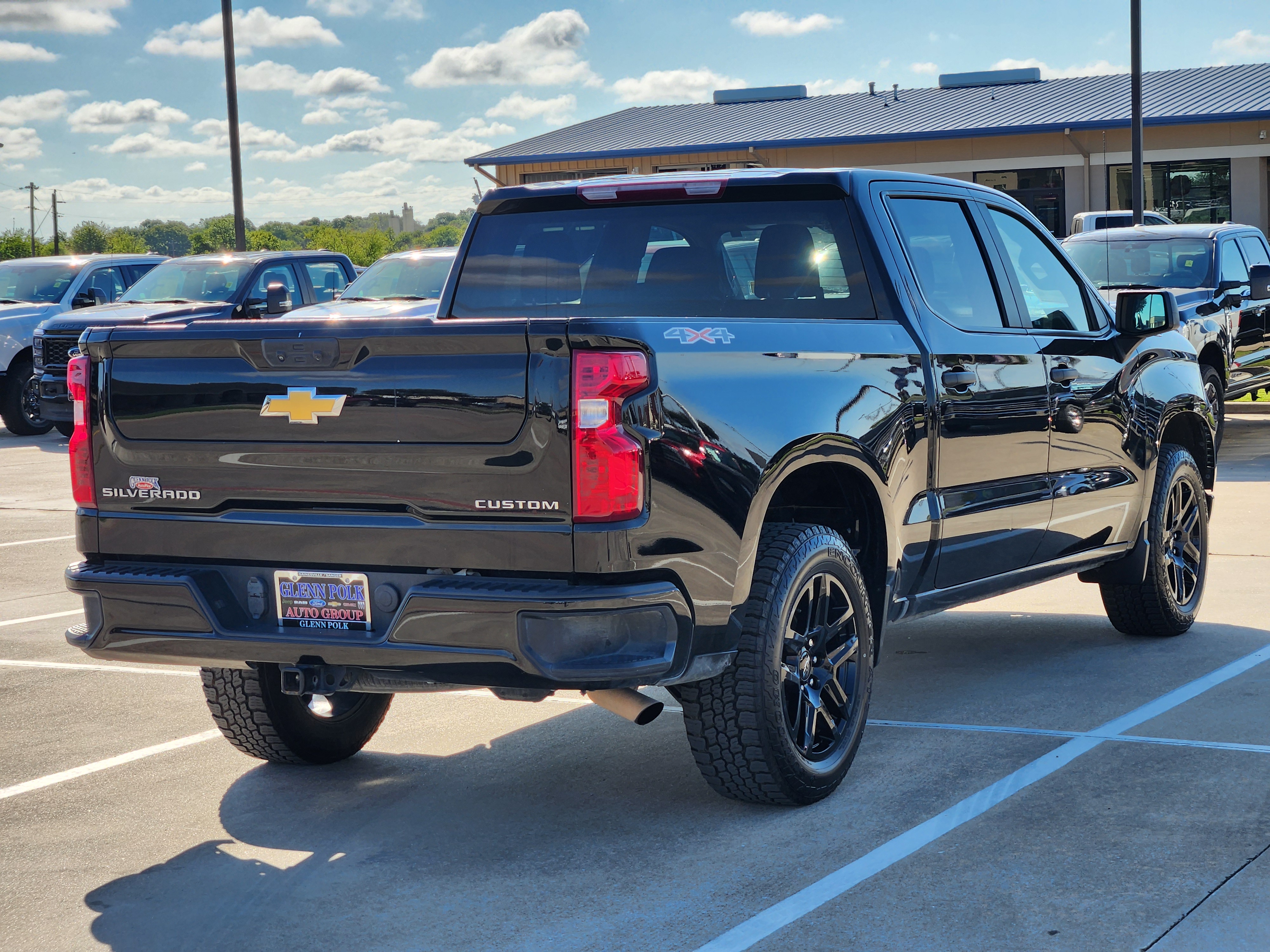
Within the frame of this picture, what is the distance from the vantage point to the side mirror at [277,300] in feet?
50.5

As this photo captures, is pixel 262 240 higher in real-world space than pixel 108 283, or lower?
higher

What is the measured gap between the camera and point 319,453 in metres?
4.22

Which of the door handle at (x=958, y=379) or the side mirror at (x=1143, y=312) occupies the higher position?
the side mirror at (x=1143, y=312)

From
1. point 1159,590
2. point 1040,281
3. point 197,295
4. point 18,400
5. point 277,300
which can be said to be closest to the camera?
point 1040,281

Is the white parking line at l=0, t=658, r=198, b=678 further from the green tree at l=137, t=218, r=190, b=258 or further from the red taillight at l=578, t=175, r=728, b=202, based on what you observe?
the green tree at l=137, t=218, r=190, b=258

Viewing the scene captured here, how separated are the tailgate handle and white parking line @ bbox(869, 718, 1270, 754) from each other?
2613 mm

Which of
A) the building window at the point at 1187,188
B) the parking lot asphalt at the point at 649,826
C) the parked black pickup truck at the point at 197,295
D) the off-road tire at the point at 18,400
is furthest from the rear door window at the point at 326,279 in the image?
the building window at the point at 1187,188

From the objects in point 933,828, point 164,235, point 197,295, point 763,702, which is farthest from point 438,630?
point 164,235

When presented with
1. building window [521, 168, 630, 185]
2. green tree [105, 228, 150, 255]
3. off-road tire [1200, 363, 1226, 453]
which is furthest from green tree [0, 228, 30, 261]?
off-road tire [1200, 363, 1226, 453]

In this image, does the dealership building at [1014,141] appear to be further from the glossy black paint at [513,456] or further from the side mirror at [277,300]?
the glossy black paint at [513,456]

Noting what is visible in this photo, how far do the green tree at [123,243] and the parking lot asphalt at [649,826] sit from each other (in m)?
106

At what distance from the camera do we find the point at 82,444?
4.60 m

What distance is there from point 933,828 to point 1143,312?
10.1 feet

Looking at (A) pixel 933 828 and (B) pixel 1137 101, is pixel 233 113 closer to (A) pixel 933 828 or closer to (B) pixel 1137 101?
(B) pixel 1137 101
